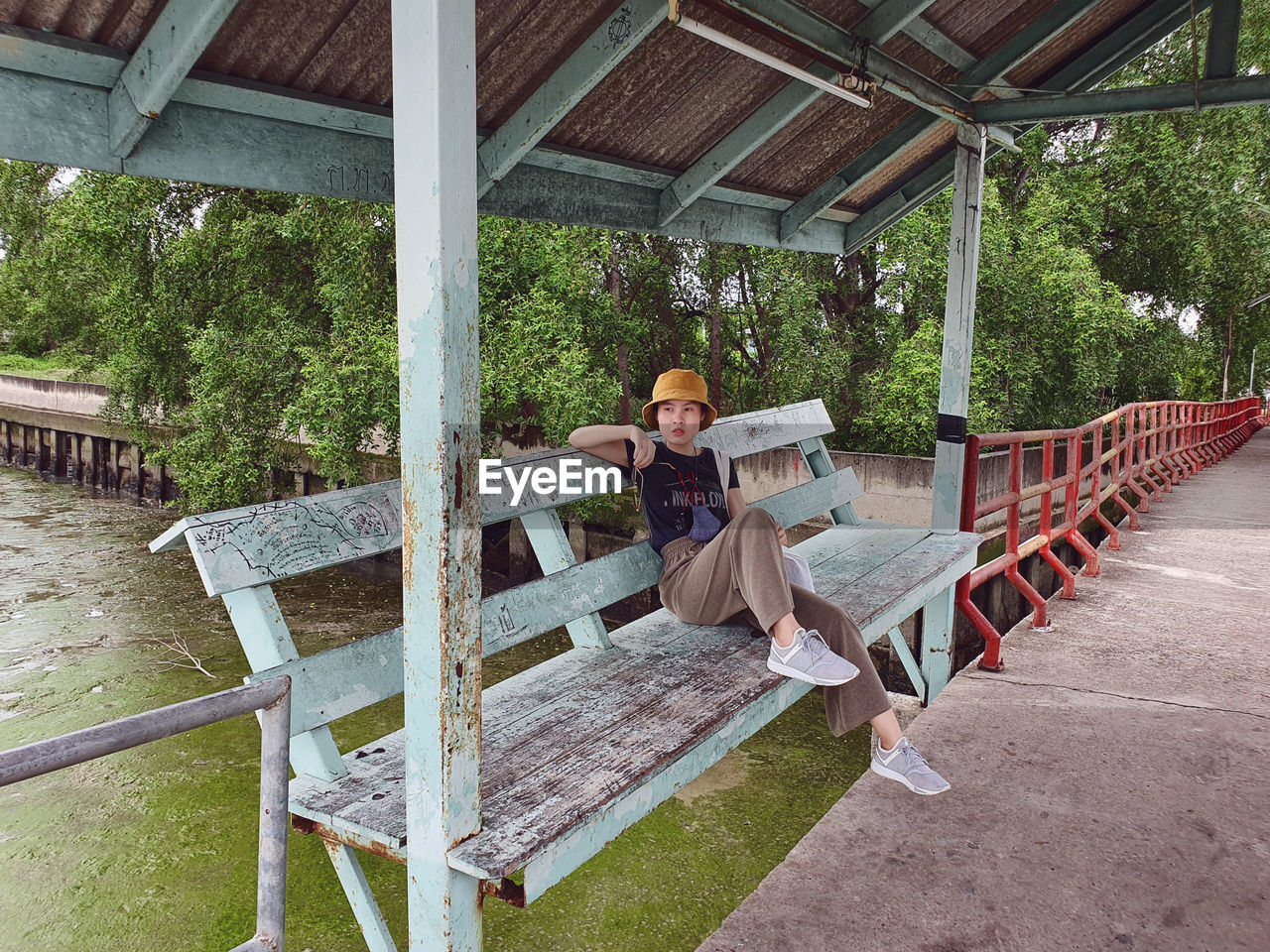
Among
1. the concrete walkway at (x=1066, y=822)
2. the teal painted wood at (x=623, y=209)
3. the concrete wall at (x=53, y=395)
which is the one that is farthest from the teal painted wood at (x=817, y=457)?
the concrete wall at (x=53, y=395)

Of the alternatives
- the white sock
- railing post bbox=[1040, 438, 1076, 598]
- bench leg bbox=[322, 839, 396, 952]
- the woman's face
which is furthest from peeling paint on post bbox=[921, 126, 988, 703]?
bench leg bbox=[322, 839, 396, 952]

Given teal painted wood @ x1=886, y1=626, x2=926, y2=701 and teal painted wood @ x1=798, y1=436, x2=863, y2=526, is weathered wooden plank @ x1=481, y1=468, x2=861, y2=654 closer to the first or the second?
teal painted wood @ x1=798, y1=436, x2=863, y2=526

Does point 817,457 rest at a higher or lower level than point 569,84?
lower

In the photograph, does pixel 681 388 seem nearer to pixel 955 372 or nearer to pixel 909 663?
pixel 955 372

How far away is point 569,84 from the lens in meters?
2.99

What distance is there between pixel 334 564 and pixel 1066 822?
2430mm

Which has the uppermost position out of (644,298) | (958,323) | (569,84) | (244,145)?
(644,298)

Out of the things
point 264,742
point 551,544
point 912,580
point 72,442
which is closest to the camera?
point 264,742

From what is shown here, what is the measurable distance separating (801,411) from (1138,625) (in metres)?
2.37

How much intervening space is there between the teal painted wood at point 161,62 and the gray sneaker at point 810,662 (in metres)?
2.24

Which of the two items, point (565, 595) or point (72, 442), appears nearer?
point (565, 595)

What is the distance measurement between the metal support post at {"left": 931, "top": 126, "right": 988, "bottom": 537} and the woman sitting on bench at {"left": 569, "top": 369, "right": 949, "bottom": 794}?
175 cm

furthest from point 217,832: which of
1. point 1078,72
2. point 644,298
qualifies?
point 644,298

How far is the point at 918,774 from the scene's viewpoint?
306cm
